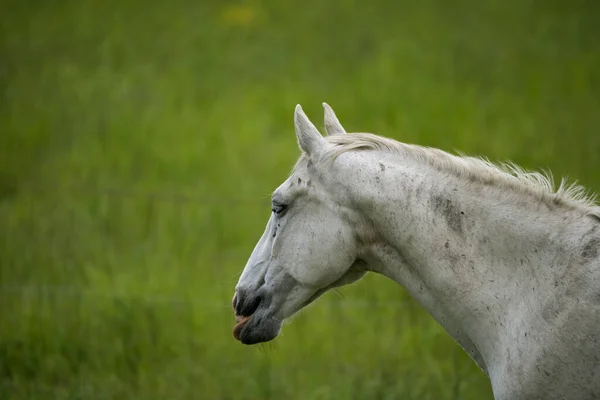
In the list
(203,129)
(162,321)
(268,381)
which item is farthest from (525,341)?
(203,129)

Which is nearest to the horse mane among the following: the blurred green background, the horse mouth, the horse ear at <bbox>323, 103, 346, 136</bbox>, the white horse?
the white horse

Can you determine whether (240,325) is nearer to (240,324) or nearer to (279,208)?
(240,324)

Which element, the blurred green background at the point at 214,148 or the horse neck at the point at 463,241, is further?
the blurred green background at the point at 214,148

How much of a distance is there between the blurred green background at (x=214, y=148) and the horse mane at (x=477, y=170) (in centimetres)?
169

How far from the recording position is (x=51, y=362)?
582 centimetres

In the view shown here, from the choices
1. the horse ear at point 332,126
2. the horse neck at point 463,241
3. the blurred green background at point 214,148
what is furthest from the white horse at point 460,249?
the blurred green background at point 214,148

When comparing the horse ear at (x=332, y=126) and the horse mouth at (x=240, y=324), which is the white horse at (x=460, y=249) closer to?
the horse mouth at (x=240, y=324)

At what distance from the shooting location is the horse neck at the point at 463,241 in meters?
2.99

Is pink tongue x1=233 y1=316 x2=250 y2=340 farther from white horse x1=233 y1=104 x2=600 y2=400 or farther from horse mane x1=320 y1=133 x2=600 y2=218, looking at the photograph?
horse mane x1=320 y1=133 x2=600 y2=218

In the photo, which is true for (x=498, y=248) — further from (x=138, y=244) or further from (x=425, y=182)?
(x=138, y=244)

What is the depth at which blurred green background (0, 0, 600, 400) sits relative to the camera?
5922 mm

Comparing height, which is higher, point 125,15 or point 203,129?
point 125,15

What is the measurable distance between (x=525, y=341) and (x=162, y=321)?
13.7ft

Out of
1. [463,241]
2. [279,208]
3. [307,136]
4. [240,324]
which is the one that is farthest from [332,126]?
[240,324]
